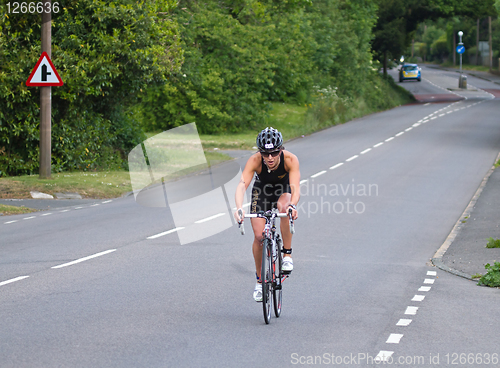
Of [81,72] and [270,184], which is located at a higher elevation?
[81,72]

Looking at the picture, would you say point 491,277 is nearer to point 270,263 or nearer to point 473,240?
point 473,240

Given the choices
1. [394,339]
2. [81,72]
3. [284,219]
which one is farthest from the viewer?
[81,72]

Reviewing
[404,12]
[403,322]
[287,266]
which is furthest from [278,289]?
[404,12]

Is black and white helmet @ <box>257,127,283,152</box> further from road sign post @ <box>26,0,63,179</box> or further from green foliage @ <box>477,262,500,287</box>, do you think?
road sign post @ <box>26,0,63,179</box>

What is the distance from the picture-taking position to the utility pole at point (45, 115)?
1892 cm

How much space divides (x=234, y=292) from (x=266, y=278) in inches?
60.1

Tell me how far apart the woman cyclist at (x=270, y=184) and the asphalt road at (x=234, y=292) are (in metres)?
0.72

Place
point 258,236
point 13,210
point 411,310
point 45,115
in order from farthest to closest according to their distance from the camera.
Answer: point 45,115 → point 13,210 → point 411,310 → point 258,236

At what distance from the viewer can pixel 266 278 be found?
24.4 ft

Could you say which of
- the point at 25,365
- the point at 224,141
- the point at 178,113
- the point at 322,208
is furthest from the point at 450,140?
the point at 25,365

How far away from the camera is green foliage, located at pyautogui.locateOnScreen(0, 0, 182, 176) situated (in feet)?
65.6

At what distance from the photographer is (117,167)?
23.6m

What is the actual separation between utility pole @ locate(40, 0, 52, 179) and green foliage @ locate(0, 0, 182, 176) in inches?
35.5

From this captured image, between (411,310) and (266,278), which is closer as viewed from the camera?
(266,278)
